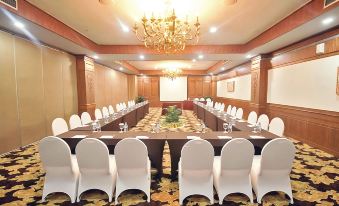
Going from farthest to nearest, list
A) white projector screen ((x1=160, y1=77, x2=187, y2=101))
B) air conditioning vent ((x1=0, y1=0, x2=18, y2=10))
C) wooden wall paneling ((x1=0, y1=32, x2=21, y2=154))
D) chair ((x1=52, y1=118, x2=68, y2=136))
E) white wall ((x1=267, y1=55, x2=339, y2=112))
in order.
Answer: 1. white projector screen ((x1=160, y1=77, x2=187, y2=101))
2. white wall ((x1=267, y1=55, x2=339, y2=112))
3. wooden wall paneling ((x1=0, y1=32, x2=21, y2=154))
4. chair ((x1=52, y1=118, x2=68, y2=136))
5. air conditioning vent ((x1=0, y1=0, x2=18, y2=10))

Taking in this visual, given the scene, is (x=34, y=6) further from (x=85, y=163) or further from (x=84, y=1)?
(x=85, y=163)

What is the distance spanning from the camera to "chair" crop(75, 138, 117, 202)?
2.25m

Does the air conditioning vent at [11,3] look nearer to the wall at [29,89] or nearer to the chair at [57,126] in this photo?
the wall at [29,89]

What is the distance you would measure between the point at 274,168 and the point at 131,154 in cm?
173

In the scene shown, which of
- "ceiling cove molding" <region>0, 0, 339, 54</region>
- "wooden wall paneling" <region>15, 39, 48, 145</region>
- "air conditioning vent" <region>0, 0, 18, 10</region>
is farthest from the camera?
"wooden wall paneling" <region>15, 39, 48, 145</region>

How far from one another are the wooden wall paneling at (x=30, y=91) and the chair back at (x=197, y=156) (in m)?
4.43

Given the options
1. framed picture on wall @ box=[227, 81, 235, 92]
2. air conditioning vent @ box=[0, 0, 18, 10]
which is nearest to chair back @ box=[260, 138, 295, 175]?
air conditioning vent @ box=[0, 0, 18, 10]

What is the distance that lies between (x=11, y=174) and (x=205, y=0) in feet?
14.6

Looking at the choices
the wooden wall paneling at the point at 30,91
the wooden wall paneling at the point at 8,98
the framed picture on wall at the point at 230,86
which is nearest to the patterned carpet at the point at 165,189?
the wooden wall paneling at the point at 8,98

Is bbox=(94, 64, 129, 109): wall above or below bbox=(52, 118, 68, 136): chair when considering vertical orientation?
above

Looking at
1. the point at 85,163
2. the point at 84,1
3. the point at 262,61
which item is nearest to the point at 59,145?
the point at 85,163

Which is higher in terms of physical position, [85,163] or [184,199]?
[85,163]

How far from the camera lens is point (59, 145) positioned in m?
2.29

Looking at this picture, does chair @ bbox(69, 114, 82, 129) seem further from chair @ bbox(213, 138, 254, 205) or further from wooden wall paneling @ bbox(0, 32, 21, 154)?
chair @ bbox(213, 138, 254, 205)
